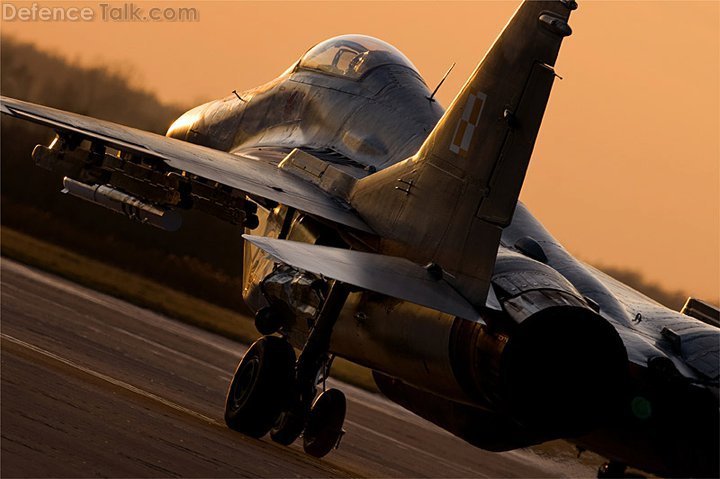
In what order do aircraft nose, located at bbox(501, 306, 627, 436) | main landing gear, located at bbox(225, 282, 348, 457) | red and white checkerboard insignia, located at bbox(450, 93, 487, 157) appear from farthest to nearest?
main landing gear, located at bbox(225, 282, 348, 457), red and white checkerboard insignia, located at bbox(450, 93, 487, 157), aircraft nose, located at bbox(501, 306, 627, 436)

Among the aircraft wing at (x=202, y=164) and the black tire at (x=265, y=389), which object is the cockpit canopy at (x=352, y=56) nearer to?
the aircraft wing at (x=202, y=164)

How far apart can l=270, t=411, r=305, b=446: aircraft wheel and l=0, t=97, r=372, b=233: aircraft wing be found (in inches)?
93.4

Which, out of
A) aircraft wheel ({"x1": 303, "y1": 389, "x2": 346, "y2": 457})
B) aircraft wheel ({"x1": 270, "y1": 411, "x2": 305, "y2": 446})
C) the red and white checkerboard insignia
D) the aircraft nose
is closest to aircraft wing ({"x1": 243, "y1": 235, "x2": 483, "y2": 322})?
the aircraft nose

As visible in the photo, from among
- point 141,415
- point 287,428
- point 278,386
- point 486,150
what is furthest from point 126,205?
point 486,150

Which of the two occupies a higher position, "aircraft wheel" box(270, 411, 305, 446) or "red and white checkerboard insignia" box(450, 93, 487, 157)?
"red and white checkerboard insignia" box(450, 93, 487, 157)

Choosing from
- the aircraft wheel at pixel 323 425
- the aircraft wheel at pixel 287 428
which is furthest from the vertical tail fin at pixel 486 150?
the aircraft wheel at pixel 323 425

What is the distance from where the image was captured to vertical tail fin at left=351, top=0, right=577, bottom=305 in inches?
434

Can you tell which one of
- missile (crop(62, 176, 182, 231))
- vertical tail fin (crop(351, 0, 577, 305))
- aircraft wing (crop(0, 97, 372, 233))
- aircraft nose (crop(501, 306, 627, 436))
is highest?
vertical tail fin (crop(351, 0, 577, 305))

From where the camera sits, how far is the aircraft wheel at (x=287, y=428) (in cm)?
1417

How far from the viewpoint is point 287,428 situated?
14.4 meters

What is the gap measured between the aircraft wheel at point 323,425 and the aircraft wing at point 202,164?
2.31 metres

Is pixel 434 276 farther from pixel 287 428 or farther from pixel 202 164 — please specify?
pixel 287 428

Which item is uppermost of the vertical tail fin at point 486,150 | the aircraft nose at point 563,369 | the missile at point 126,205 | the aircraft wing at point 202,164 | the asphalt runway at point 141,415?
the vertical tail fin at point 486,150

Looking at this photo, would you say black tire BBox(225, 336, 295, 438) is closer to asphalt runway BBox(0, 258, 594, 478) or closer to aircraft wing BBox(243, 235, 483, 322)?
asphalt runway BBox(0, 258, 594, 478)
